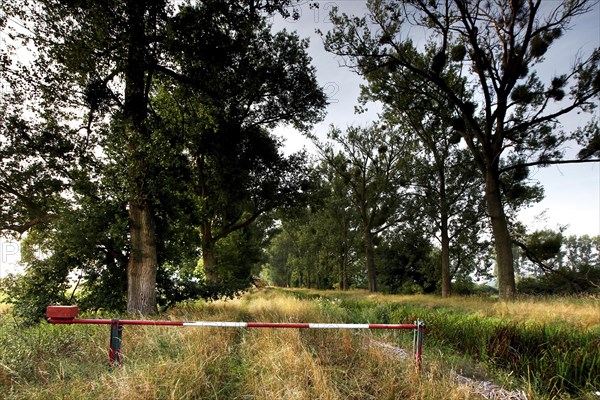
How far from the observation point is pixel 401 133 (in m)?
22.6

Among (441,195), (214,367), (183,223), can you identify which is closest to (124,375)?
(214,367)

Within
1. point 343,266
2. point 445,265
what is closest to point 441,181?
point 445,265

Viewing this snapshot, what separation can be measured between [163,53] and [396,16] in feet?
34.2

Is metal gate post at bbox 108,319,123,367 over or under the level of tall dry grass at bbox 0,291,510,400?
over

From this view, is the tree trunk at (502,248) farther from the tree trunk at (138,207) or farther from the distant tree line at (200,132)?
the tree trunk at (138,207)

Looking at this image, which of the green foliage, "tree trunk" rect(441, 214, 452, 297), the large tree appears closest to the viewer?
the large tree

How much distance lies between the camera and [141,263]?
838cm

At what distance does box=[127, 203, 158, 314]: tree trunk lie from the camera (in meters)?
8.23

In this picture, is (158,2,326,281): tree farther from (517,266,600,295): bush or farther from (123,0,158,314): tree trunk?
(517,266,600,295): bush

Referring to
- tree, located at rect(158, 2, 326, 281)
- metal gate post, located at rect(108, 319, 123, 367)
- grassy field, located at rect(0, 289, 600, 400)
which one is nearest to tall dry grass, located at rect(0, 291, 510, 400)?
grassy field, located at rect(0, 289, 600, 400)

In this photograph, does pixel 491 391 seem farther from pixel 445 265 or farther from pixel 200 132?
pixel 445 265

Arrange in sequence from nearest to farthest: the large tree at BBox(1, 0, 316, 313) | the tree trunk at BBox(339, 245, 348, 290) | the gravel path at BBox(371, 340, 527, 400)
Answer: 1. the gravel path at BBox(371, 340, 527, 400)
2. the large tree at BBox(1, 0, 316, 313)
3. the tree trunk at BBox(339, 245, 348, 290)

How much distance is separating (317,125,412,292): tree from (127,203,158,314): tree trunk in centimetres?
1778

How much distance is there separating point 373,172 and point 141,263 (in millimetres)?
20200
